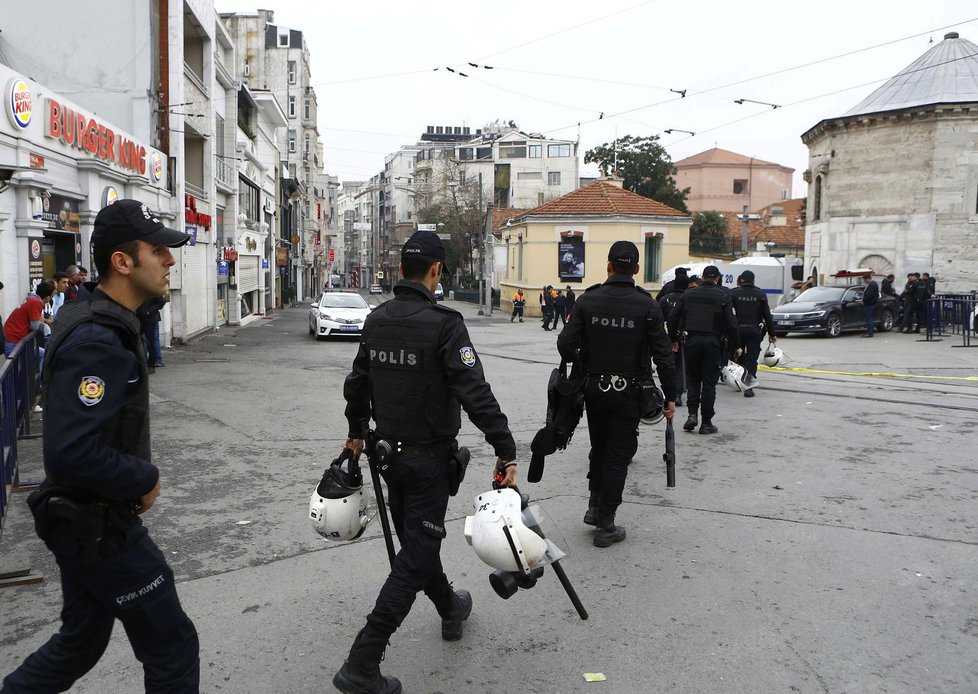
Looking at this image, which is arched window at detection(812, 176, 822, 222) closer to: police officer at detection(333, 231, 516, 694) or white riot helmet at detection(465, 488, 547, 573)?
police officer at detection(333, 231, 516, 694)

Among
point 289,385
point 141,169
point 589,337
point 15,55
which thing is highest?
point 15,55

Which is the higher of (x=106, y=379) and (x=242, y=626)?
(x=106, y=379)

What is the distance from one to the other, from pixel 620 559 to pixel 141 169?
16101mm

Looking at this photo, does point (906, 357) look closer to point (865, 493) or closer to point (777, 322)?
point (777, 322)

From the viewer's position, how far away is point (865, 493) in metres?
6.46

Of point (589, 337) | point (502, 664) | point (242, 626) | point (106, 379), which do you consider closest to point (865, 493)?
point (589, 337)

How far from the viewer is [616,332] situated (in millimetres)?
5488

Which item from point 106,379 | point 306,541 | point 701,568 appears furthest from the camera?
point 306,541

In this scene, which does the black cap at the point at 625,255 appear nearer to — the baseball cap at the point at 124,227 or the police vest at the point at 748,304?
the baseball cap at the point at 124,227

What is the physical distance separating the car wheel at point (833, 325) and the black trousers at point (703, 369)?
16.2 meters

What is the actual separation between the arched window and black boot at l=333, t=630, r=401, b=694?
3554 centimetres

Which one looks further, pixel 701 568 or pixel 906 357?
pixel 906 357

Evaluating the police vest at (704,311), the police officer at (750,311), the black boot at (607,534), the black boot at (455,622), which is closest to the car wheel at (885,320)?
the police officer at (750,311)

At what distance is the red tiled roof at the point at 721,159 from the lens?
75.6 metres
